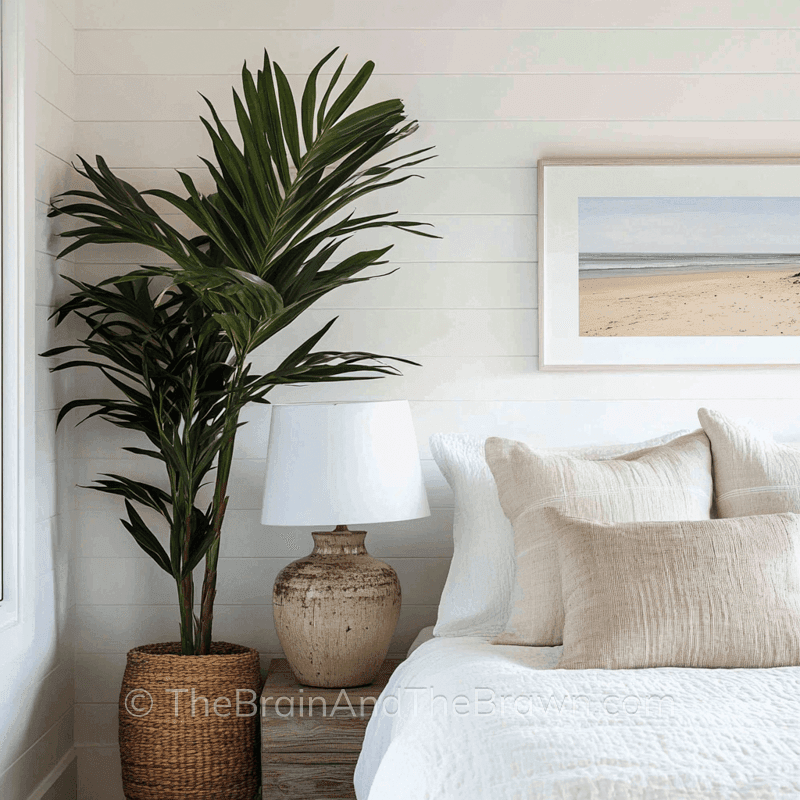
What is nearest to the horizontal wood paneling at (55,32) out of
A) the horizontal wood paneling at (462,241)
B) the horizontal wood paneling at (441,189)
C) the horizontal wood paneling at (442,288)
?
the horizontal wood paneling at (441,189)

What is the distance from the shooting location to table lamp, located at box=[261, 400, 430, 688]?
2.02 metres

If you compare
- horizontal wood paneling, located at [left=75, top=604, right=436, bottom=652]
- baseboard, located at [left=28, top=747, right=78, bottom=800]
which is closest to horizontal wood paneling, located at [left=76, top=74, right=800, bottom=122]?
horizontal wood paneling, located at [left=75, top=604, right=436, bottom=652]

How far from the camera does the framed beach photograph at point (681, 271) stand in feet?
8.14

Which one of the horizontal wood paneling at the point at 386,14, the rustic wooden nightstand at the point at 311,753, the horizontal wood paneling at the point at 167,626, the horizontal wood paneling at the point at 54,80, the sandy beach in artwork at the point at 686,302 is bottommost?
the rustic wooden nightstand at the point at 311,753

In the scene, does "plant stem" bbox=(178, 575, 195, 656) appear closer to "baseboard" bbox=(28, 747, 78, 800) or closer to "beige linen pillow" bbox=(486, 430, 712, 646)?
"baseboard" bbox=(28, 747, 78, 800)

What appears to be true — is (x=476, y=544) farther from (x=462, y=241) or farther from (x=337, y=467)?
(x=462, y=241)

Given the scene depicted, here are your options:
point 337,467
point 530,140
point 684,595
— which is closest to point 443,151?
point 530,140

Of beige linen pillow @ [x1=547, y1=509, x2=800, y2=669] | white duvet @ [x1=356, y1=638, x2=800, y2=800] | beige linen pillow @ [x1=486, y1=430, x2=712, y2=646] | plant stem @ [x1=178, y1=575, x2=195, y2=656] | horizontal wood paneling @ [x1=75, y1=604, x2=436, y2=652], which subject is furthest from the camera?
horizontal wood paneling @ [x1=75, y1=604, x2=436, y2=652]

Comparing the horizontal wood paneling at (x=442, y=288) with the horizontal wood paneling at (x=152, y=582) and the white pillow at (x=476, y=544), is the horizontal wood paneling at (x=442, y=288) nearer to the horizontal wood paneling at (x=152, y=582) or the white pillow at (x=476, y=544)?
the white pillow at (x=476, y=544)

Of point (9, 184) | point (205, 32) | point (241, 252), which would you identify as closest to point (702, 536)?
point (241, 252)

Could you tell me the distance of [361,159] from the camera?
2102 millimetres

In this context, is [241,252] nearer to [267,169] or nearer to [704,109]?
[267,169]

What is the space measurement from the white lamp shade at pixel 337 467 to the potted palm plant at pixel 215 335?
5.3 inches

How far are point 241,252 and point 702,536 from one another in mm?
1275
